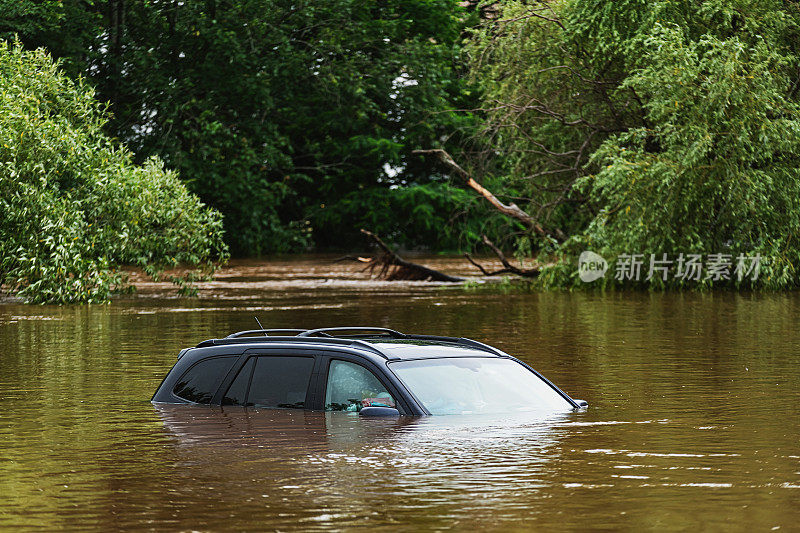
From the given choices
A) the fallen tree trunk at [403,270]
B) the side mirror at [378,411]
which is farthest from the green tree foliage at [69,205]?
the side mirror at [378,411]

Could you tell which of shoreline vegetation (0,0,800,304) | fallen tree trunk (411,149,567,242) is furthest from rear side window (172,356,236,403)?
fallen tree trunk (411,149,567,242)

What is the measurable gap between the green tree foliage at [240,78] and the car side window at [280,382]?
39.2m

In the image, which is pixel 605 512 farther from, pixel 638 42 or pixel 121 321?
pixel 638 42

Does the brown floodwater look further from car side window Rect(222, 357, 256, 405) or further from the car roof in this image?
the car roof

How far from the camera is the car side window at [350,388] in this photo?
32.7ft

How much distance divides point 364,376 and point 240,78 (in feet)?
A: 144

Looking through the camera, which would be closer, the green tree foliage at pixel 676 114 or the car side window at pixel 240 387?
the car side window at pixel 240 387

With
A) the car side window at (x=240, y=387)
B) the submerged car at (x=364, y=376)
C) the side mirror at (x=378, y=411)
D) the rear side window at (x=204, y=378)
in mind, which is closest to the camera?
the side mirror at (x=378, y=411)

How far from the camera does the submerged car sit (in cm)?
994

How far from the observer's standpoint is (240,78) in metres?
52.5

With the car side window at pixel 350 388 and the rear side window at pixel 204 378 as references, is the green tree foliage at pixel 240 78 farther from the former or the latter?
the car side window at pixel 350 388

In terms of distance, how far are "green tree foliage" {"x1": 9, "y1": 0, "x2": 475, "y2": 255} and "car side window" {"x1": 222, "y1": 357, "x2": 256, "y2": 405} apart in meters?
39.1

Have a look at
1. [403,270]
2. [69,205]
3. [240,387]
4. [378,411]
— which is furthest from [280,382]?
[403,270]

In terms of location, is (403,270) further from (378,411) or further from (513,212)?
(378,411)
